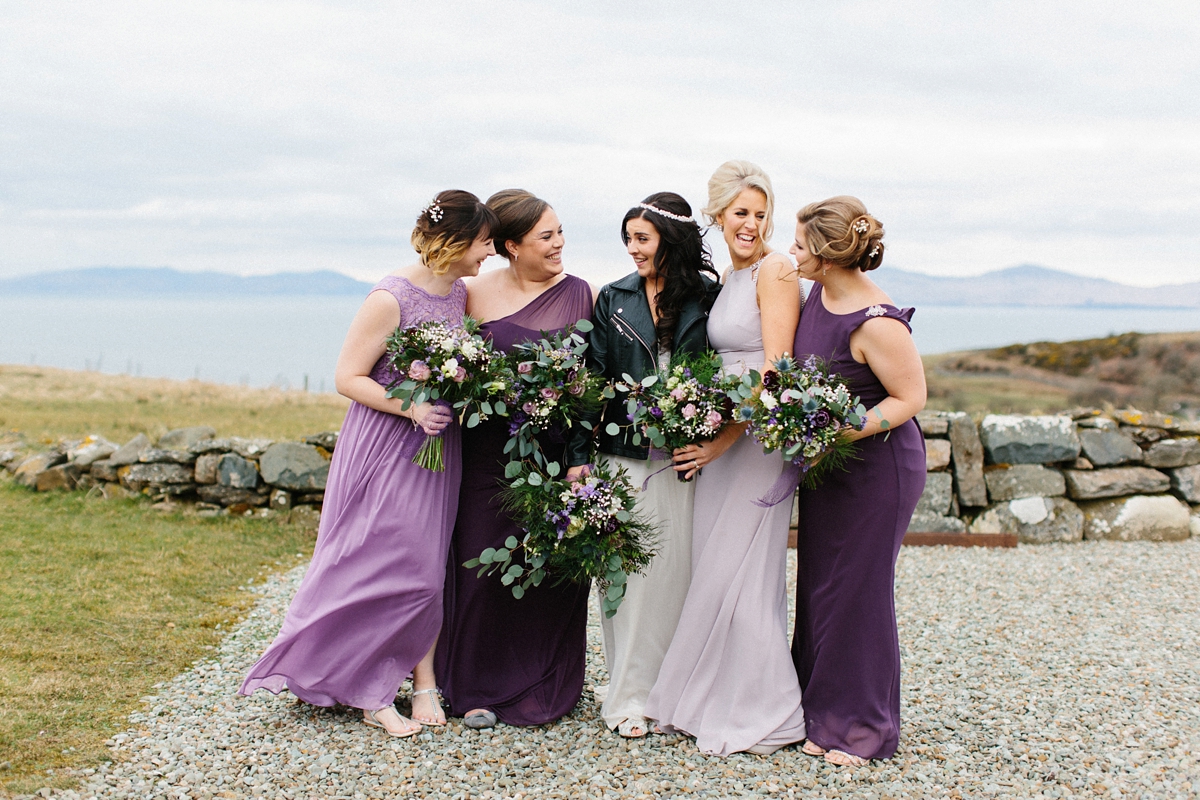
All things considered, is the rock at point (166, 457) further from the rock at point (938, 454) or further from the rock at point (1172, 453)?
the rock at point (1172, 453)

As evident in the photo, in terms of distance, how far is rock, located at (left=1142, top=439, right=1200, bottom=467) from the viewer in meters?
9.84

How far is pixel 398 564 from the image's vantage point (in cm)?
458

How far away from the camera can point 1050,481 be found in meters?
9.63

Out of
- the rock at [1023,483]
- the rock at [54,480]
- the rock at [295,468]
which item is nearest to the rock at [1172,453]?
the rock at [1023,483]

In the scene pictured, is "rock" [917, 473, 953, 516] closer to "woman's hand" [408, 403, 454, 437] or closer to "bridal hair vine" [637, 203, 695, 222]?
"bridal hair vine" [637, 203, 695, 222]

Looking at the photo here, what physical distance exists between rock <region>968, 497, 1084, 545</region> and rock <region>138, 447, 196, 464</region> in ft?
26.2

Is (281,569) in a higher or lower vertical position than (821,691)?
lower

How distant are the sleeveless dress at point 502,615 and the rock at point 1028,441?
6294 mm

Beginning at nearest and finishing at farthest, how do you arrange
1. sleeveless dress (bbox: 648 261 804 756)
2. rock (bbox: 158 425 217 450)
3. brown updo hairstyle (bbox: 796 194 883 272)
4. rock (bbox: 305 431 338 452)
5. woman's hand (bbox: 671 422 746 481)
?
1. brown updo hairstyle (bbox: 796 194 883 272)
2. woman's hand (bbox: 671 422 746 481)
3. sleeveless dress (bbox: 648 261 804 756)
4. rock (bbox: 305 431 338 452)
5. rock (bbox: 158 425 217 450)

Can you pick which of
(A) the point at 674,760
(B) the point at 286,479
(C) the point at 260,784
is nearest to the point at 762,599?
(A) the point at 674,760

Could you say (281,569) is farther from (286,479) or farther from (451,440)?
(451,440)

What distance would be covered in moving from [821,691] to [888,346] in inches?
65.5

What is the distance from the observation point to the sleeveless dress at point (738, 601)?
4.46 m

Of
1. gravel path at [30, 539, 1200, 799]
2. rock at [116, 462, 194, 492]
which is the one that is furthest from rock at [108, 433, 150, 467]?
gravel path at [30, 539, 1200, 799]
